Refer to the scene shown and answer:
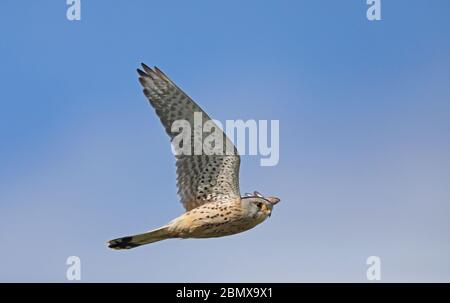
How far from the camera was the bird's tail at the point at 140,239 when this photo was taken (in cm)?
1201

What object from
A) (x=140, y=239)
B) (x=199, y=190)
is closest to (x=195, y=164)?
(x=199, y=190)

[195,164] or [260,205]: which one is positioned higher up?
[195,164]

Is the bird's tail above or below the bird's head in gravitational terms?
below

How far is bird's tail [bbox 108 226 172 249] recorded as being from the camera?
12008mm

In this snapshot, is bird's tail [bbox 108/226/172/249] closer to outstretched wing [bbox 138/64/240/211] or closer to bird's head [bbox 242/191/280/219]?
outstretched wing [bbox 138/64/240/211]

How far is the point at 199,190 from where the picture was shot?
12531 mm

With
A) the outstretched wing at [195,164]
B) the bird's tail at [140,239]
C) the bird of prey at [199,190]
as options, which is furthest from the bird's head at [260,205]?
the bird's tail at [140,239]

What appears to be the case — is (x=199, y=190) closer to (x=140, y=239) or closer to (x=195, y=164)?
(x=195, y=164)

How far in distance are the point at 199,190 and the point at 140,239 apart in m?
1.14

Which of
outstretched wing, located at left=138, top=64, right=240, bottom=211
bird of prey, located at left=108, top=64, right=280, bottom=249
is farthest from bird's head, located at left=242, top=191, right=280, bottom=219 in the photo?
outstretched wing, located at left=138, top=64, right=240, bottom=211

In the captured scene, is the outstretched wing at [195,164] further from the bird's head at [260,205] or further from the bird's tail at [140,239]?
the bird's tail at [140,239]

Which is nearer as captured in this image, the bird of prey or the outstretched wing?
the bird of prey

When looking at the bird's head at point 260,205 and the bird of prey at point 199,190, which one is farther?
the bird's head at point 260,205
